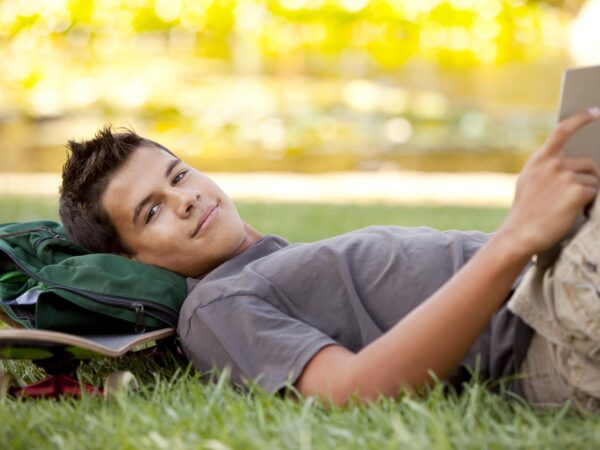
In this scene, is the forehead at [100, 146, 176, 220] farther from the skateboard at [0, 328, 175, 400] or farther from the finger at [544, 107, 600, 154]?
the finger at [544, 107, 600, 154]

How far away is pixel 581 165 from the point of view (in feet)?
6.61

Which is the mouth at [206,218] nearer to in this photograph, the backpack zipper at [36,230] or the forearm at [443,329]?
the backpack zipper at [36,230]

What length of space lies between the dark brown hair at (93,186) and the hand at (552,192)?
1.30 metres

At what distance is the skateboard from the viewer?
2.28 metres

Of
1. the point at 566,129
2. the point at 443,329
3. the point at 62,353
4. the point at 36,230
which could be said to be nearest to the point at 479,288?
the point at 443,329

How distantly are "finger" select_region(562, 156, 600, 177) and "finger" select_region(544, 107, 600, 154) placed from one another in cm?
4

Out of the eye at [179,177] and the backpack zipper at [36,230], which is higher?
the eye at [179,177]

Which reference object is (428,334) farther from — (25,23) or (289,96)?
(289,96)

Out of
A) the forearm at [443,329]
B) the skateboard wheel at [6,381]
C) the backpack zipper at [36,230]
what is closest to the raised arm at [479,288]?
the forearm at [443,329]

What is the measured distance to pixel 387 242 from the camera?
8.29 ft

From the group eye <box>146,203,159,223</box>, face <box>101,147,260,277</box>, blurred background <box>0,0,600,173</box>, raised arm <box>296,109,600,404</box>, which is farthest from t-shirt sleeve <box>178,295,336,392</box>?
blurred background <box>0,0,600,173</box>

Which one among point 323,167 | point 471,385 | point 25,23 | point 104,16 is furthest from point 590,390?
point 323,167

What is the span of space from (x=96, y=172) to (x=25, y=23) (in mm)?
9666

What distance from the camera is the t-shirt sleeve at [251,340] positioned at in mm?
2229
